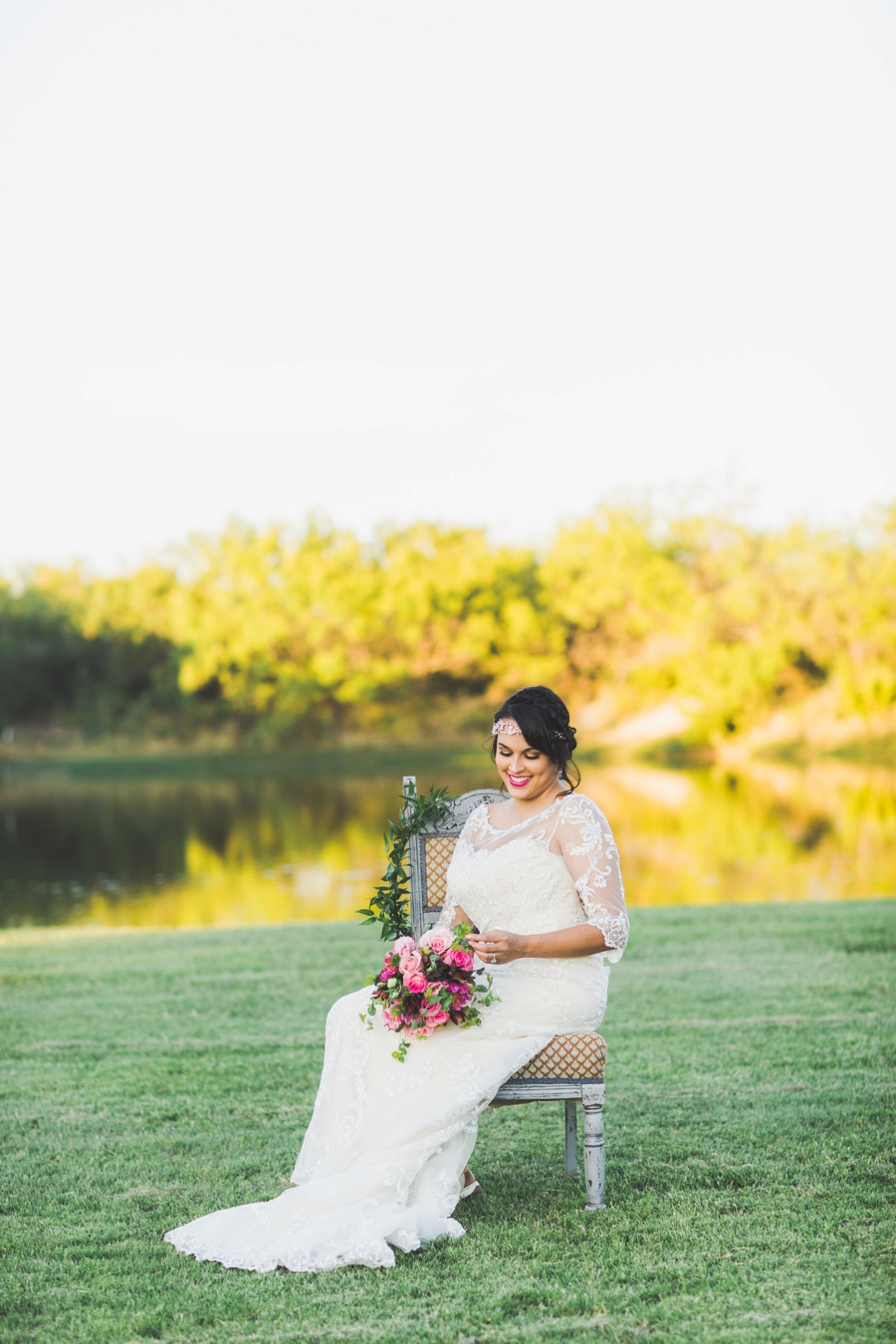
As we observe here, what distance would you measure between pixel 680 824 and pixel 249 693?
2302 centimetres

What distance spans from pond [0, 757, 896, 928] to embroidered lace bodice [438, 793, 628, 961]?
8528mm

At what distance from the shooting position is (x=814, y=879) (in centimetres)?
1343

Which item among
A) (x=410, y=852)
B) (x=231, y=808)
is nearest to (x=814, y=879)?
(x=410, y=852)

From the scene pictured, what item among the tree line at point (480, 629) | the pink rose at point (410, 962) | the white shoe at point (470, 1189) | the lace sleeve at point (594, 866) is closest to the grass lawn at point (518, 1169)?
the white shoe at point (470, 1189)

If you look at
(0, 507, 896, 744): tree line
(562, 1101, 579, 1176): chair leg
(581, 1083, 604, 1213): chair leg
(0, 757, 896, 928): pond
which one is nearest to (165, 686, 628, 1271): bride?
(581, 1083, 604, 1213): chair leg

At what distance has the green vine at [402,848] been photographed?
4.30 meters

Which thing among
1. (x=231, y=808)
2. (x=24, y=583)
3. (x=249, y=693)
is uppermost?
(x=24, y=583)

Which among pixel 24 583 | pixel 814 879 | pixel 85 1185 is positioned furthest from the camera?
pixel 24 583

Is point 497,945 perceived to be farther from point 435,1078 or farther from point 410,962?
point 435,1078

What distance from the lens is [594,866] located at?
3752 mm

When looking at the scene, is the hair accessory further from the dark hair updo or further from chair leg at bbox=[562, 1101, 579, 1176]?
chair leg at bbox=[562, 1101, 579, 1176]

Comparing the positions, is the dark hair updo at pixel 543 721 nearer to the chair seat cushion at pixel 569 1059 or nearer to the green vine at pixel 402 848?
the green vine at pixel 402 848

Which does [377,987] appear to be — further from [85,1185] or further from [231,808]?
[231,808]

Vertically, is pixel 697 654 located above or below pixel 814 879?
above
